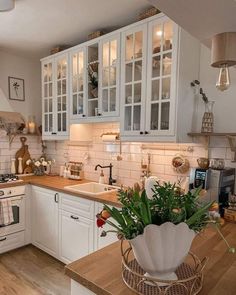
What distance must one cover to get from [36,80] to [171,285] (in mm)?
3496

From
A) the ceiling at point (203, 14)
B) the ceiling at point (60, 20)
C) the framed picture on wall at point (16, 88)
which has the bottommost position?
the ceiling at point (203, 14)

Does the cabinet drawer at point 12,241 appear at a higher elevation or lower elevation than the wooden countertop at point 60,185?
lower

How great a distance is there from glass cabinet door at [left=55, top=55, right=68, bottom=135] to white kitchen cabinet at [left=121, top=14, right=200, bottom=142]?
0.92 metres

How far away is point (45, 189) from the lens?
283 cm

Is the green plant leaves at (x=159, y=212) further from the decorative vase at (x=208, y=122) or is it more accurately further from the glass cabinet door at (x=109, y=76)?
the glass cabinet door at (x=109, y=76)

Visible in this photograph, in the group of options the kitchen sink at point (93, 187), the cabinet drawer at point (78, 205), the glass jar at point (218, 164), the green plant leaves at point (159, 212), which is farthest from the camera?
the kitchen sink at point (93, 187)

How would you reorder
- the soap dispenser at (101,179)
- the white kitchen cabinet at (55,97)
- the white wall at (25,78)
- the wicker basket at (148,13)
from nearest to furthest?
1. the wicker basket at (148,13)
2. the soap dispenser at (101,179)
3. the white kitchen cabinet at (55,97)
4. the white wall at (25,78)

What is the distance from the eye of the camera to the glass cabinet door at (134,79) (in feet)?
7.04

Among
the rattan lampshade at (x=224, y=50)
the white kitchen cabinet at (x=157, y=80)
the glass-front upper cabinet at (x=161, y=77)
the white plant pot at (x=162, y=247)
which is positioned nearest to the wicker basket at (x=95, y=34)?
the white kitchen cabinet at (x=157, y=80)

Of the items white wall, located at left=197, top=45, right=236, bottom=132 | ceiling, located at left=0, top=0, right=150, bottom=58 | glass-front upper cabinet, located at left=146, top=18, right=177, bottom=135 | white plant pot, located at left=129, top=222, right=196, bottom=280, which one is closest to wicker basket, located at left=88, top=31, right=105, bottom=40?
ceiling, located at left=0, top=0, right=150, bottom=58

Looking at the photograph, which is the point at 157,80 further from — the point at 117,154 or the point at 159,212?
the point at 159,212

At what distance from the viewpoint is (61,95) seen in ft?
9.82

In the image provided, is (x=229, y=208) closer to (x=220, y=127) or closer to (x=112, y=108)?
(x=220, y=127)

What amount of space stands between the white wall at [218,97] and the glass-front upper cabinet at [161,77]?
34 cm
